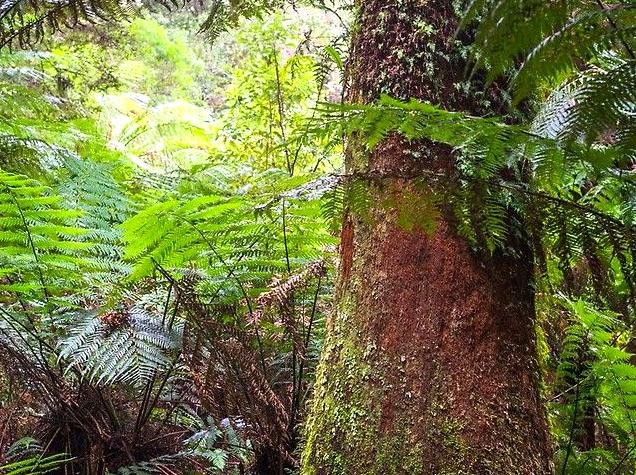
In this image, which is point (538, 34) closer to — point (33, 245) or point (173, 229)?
point (173, 229)

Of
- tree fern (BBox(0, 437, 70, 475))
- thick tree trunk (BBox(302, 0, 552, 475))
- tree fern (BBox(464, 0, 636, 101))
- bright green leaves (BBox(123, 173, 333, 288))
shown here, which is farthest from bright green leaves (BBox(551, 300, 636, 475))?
tree fern (BBox(0, 437, 70, 475))

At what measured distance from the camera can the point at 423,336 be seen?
5.23 feet

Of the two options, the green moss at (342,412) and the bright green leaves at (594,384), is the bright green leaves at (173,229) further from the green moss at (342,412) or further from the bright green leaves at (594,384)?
the bright green leaves at (594,384)

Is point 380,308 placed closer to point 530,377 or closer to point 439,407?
point 439,407

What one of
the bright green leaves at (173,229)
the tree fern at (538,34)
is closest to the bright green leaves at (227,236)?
the bright green leaves at (173,229)

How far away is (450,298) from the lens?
161cm

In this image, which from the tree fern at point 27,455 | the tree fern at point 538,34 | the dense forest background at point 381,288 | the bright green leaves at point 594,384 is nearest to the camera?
the tree fern at point 538,34

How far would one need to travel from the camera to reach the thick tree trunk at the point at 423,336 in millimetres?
1517

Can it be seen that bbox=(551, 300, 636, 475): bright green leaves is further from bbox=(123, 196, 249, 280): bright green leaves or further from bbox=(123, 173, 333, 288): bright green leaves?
bbox=(123, 196, 249, 280): bright green leaves

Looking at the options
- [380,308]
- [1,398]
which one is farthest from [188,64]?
[380,308]

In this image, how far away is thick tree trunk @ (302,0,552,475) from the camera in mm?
1517

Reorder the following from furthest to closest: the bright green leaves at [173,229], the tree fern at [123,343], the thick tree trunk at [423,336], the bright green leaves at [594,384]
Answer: the bright green leaves at [594,384]
the bright green leaves at [173,229]
the tree fern at [123,343]
the thick tree trunk at [423,336]

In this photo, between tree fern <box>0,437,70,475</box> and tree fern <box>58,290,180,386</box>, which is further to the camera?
tree fern <box>0,437,70,475</box>

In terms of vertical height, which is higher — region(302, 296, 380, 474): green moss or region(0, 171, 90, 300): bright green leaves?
region(0, 171, 90, 300): bright green leaves
